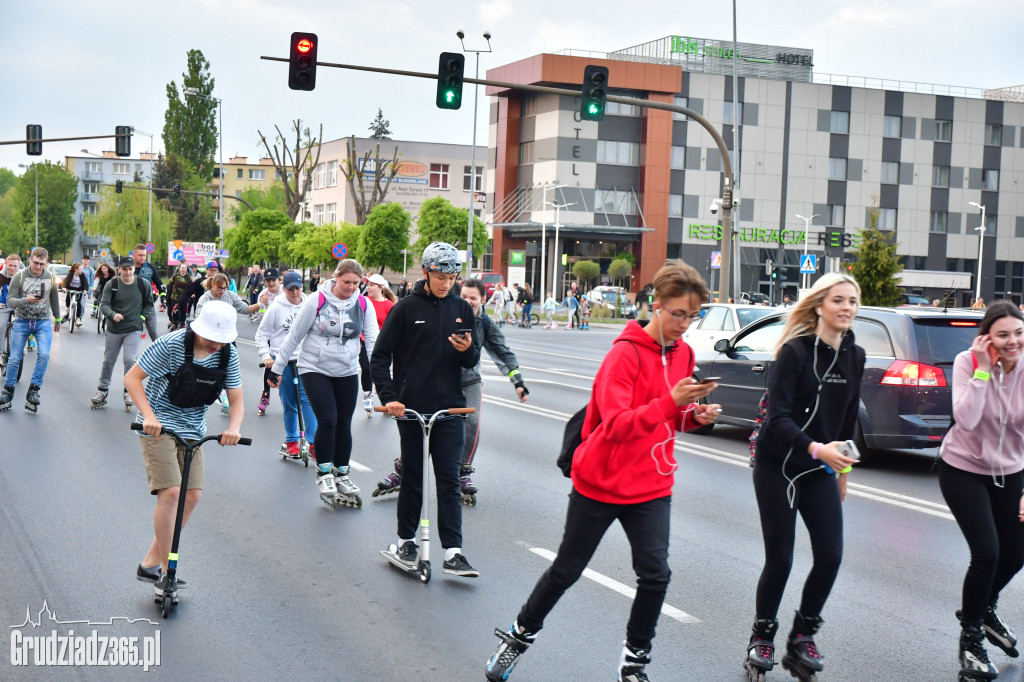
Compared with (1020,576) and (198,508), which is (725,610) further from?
(198,508)

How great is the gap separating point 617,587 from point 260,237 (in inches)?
2901

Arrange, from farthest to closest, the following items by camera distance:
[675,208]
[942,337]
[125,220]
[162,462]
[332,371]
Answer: [125,220], [675,208], [942,337], [332,371], [162,462]

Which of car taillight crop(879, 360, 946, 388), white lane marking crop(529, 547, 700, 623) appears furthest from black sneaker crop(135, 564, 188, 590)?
car taillight crop(879, 360, 946, 388)

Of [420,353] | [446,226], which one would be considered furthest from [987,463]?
[446,226]

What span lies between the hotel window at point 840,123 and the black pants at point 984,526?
76.9 metres

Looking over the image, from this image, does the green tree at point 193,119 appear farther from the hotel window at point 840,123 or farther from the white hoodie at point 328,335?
the white hoodie at point 328,335

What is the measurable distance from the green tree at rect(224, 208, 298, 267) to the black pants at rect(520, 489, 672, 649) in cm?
7260

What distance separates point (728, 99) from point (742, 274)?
1165 centimetres

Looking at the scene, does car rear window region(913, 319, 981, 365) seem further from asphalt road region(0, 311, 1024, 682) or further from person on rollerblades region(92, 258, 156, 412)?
person on rollerblades region(92, 258, 156, 412)

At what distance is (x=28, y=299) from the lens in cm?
1395

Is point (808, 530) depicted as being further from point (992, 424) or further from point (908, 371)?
point (908, 371)

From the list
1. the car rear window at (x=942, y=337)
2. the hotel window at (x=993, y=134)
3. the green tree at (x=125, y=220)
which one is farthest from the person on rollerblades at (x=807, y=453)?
the green tree at (x=125, y=220)

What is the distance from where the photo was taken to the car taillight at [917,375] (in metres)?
10.9

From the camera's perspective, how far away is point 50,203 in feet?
445
